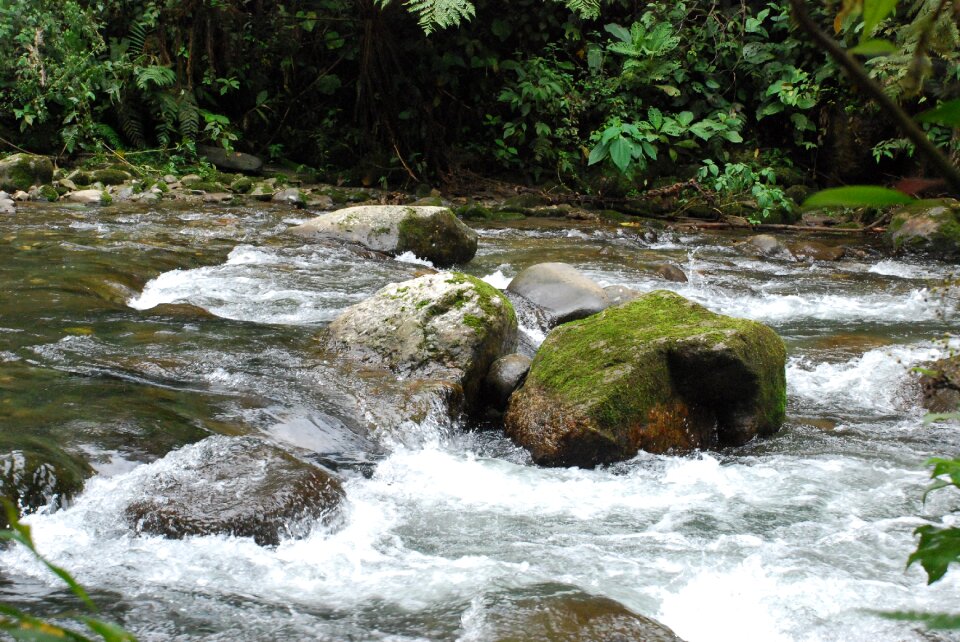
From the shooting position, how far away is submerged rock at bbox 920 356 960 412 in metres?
4.79

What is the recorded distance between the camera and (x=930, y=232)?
9.27 metres

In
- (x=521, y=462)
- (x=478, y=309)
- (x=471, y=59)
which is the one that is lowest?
(x=521, y=462)

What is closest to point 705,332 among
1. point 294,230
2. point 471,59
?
point 294,230

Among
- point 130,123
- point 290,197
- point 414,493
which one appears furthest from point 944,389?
point 130,123

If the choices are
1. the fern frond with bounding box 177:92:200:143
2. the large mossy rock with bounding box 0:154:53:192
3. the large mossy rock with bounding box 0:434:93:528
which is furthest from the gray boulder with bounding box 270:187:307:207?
the large mossy rock with bounding box 0:434:93:528

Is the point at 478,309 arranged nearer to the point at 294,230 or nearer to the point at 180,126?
the point at 294,230

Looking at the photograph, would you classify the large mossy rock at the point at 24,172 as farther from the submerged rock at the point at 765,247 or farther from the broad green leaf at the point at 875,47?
the broad green leaf at the point at 875,47

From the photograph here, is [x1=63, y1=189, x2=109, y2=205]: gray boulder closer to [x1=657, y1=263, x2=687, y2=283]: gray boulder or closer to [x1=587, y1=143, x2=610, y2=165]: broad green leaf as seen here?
[x1=587, y1=143, x2=610, y2=165]: broad green leaf

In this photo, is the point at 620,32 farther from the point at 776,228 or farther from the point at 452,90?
the point at 776,228

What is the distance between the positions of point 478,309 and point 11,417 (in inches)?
92.3

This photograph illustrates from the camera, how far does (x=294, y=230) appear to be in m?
8.47

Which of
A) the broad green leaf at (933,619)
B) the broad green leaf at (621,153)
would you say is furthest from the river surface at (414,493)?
the broad green leaf at (621,153)

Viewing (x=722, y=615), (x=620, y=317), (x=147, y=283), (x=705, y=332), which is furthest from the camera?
(x=147, y=283)

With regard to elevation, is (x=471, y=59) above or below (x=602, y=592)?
above
